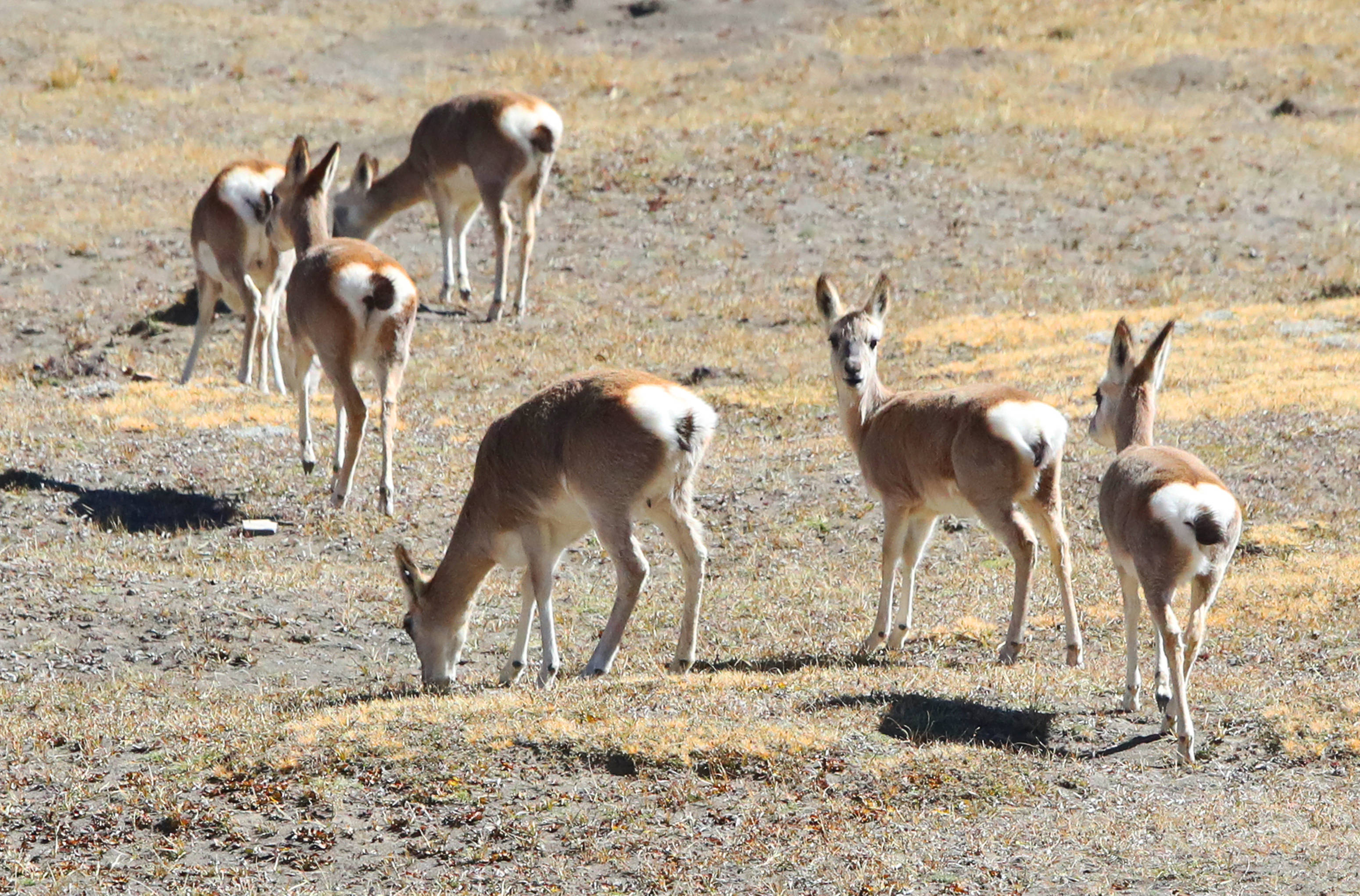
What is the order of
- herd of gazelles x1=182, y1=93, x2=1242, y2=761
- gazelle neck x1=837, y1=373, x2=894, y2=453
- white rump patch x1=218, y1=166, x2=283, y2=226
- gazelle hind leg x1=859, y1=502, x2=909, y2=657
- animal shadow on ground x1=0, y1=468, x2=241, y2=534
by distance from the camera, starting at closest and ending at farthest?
1. herd of gazelles x1=182, y1=93, x2=1242, y2=761
2. gazelle hind leg x1=859, y1=502, x2=909, y2=657
3. gazelle neck x1=837, y1=373, x2=894, y2=453
4. animal shadow on ground x1=0, y1=468, x2=241, y2=534
5. white rump patch x1=218, y1=166, x2=283, y2=226

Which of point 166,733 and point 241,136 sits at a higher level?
point 241,136

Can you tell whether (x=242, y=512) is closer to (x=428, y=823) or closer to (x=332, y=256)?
(x=332, y=256)

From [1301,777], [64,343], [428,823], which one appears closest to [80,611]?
[428,823]

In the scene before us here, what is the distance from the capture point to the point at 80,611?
11.1 metres

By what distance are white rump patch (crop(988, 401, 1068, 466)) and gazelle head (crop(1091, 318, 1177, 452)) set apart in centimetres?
60

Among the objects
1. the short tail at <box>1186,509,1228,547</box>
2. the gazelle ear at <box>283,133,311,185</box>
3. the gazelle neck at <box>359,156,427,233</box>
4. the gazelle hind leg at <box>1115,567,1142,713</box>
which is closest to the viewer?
the short tail at <box>1186,509,1228,547</box>

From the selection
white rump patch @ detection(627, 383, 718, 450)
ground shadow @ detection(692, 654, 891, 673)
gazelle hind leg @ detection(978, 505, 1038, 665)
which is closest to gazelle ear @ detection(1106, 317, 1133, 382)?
gazelle hind leg @ detection(978, 505, 1038, 665)

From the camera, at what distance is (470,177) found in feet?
73.1

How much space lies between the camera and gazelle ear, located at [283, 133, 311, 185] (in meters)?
15.8

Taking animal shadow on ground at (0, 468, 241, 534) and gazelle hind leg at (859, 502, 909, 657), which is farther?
animal shadow on ground at (0, 468, 241, 534)

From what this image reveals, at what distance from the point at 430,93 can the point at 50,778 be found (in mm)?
29276

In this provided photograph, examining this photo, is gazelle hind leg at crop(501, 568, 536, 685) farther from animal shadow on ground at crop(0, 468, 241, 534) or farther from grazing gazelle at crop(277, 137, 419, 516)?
animal shadow on ground at crop(0, 468, 241, 534)

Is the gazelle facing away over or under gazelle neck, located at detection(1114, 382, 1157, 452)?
under

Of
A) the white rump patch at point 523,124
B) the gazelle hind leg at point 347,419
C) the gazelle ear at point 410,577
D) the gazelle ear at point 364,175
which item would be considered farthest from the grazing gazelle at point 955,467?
the gazelle ear at point 364,175
